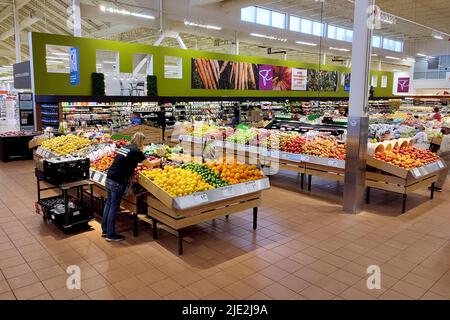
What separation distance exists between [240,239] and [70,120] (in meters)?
10.7

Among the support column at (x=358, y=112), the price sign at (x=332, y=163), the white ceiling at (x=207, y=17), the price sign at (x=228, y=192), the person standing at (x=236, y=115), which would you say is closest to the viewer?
the price sign at (x=228, y=192)

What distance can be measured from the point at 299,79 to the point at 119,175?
16640 mm

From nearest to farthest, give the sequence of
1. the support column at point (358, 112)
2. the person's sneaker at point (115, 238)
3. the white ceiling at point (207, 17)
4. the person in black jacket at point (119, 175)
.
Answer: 1. the person in black jacket at point (119, 175)
2. the person's sneaker at point (115, 238)
3. the support column at point (358, 112)
4. the white ceiling at point (207, 17)

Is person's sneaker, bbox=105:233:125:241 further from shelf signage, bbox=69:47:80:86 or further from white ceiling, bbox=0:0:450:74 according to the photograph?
white ceiling, bbox=0:0:450:74

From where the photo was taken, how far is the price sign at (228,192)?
5259 mm

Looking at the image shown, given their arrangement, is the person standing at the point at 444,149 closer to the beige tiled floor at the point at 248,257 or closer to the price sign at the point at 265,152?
the beige tiled floor at the point at 248,257

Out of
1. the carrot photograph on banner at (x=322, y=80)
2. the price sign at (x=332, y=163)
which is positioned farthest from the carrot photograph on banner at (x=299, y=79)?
the price sign at (x=332, y=163)

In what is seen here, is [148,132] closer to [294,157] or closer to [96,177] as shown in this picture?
[294,157]

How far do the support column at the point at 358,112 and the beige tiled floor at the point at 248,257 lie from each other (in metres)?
0.45

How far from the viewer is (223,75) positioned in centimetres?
1659

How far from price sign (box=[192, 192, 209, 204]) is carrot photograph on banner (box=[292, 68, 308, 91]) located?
1602 centimetres

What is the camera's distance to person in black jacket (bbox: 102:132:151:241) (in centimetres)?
516

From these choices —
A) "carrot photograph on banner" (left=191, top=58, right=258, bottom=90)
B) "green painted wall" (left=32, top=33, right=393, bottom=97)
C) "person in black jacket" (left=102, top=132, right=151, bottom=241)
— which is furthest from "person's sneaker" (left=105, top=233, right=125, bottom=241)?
"carrot photograph on banner" (left=191, top=58, right=258, bottom=90)

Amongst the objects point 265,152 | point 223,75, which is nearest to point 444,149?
point 265,152
